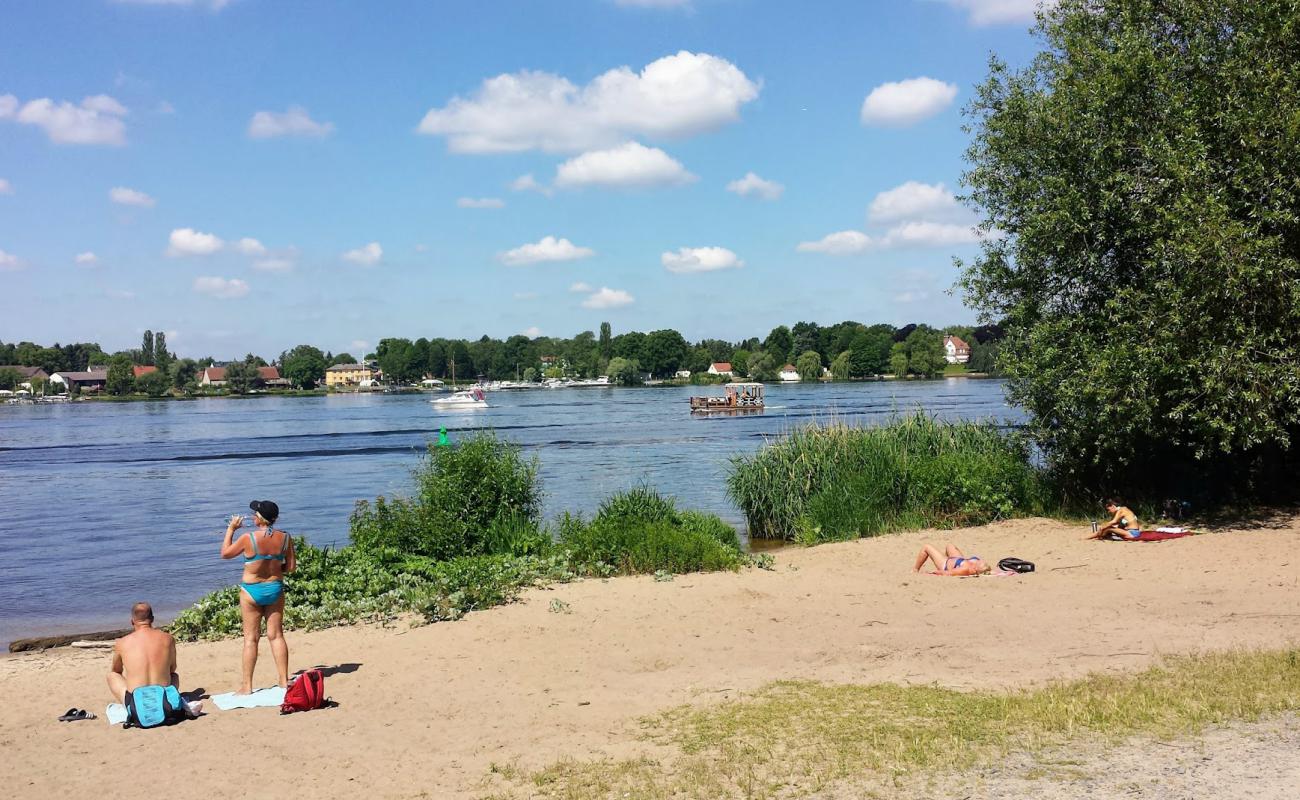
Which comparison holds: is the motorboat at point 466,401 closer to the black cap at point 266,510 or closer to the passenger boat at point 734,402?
the passenger boat at point 734,402

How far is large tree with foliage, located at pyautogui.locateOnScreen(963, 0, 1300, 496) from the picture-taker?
49.2 ft

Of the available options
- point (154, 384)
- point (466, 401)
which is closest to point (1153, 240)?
point (466, 401)

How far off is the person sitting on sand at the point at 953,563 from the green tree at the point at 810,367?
7061 inches

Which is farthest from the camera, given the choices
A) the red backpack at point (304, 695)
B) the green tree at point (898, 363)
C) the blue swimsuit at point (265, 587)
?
the green tree at point (898, 363)

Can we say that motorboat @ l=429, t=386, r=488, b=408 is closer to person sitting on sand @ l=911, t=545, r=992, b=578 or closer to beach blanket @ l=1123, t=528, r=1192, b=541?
person sitting on sand @ l=911, t=545, r=992, b=578

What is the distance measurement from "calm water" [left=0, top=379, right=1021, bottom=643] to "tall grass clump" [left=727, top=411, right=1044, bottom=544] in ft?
5.22

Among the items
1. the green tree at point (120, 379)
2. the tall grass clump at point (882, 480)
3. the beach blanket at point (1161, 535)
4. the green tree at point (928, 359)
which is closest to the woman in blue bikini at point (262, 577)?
the tall grass clump at point (882, 480)

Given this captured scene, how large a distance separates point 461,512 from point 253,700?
Result: 754 cm

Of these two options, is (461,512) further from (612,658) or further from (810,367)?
(810,367)

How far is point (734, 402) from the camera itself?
8700 centimetres

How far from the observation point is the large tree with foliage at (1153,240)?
14984mm

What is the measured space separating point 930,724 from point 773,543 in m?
13.4

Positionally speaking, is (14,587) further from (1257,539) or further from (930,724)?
(1257,539)

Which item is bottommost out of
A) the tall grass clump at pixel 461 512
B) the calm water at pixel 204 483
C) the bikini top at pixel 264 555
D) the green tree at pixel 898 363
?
the calm water at pixel 204 483
